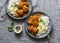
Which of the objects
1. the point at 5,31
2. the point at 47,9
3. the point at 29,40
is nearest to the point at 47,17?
the point at 47,9

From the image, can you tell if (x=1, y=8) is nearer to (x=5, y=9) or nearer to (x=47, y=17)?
(x=5, y=9)

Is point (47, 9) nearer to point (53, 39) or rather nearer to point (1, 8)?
point (53, 39)

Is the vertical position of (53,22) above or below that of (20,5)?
below

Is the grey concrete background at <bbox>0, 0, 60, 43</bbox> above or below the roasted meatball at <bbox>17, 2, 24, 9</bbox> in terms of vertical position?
below

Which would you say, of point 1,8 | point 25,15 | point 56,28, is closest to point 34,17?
point 25,15

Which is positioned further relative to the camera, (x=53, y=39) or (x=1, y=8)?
(x=1, y=8)

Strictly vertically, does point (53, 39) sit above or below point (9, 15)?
below

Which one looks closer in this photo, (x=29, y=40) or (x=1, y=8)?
(x=29, y=40)

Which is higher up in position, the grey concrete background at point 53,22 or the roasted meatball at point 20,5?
the roasted meatball at point 20,5

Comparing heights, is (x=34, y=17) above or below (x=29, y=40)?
above
